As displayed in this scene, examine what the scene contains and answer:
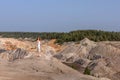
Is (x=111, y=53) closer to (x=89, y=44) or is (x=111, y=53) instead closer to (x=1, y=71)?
(x=89, y=44)

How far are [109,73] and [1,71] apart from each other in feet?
48.7

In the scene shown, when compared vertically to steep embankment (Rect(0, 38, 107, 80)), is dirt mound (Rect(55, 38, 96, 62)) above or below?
below

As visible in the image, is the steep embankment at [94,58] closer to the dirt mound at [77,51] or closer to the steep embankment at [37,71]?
the dirt mound at [77,51]

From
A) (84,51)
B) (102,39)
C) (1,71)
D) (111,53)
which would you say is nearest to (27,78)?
(1,71)

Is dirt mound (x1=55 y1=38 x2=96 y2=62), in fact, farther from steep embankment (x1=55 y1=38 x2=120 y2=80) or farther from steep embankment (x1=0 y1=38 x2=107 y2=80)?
steep embankment (x1=0 y1=38 x2=107 y2=80)

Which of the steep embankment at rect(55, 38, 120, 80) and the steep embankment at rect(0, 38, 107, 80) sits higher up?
the steep embankment at rect(0, 38, 107, 80)

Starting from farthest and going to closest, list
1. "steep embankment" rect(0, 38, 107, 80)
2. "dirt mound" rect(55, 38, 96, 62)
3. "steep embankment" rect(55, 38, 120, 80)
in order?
"dirt mound" rect(55, 38, 96, 62) → "steep embankment" rect(55, 38, 120, 80) → "steep embankment" rect(0, 38, 107, 80)

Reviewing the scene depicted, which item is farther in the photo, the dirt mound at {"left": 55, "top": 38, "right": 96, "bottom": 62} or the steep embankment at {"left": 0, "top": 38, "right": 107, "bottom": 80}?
the dirt mound at {"left": 55, "top": 38, "right": 96, "bottom": 62}

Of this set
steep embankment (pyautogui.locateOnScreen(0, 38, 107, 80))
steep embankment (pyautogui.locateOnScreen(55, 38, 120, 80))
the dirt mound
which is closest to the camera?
steep embankment (pyautogui.locateOnScreen(0, 38, 107, 80))

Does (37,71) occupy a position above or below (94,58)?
above

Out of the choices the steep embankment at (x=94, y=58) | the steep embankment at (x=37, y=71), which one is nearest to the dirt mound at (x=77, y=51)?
the steep embankment at (x=94, y=58)

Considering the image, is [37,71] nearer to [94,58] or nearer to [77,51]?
[94,58]

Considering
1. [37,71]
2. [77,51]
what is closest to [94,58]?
[77,51]

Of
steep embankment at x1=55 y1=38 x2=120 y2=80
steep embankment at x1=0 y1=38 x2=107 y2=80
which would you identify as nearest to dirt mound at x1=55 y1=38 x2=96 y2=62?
steep embankment at x1=55 y1=38 x2=120 y2=80
